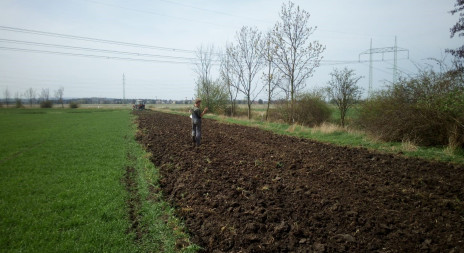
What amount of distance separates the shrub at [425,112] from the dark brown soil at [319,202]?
2.99 m

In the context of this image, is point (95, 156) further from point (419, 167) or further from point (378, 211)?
point (419, 167)

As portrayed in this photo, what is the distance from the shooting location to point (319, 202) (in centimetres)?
522

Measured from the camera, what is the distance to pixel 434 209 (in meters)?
4.68

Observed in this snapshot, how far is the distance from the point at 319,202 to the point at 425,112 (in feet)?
28.1

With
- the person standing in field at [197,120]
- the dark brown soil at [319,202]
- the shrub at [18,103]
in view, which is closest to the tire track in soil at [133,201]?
the dark brown soil at [319,202]

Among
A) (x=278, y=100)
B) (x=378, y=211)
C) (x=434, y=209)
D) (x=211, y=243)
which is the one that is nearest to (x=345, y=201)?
(x=378, y=211)

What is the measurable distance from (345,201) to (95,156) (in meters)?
10.2

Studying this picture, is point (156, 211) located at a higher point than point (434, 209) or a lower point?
lower

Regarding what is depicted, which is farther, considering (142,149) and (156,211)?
(142,149)

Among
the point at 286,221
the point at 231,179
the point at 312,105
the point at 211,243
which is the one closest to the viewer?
the point at 211,243

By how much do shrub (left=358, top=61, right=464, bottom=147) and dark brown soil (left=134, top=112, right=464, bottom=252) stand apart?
2992 millimetres

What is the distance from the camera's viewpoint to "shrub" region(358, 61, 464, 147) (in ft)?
32.0

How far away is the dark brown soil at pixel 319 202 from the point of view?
12.9ft

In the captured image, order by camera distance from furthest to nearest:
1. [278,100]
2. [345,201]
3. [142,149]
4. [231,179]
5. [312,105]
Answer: [278,100]
[312,105]
[142,149]
[231,179]
[345,201]
